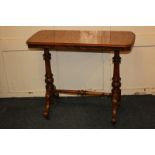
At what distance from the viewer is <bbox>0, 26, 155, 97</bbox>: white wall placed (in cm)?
298

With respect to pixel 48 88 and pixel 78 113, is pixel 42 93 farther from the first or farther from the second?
pixel 78 113

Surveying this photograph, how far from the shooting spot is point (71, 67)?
311cm

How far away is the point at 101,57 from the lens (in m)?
3.04

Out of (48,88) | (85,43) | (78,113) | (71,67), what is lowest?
(78,113)

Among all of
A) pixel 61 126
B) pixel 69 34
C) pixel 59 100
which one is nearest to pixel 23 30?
pixel 69 34

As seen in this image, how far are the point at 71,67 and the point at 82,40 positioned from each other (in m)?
0.70

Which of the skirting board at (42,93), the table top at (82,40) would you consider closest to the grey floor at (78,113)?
the skirting board at (42,93)

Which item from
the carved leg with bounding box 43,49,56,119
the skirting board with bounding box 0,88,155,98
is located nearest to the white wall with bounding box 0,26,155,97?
the skirting board with bounding box 0,88,155,98

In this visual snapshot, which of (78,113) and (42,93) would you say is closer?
(78,113)

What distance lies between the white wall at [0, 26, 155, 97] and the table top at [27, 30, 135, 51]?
30 centimetres

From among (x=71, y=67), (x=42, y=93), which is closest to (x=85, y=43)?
(x=71, y=67)

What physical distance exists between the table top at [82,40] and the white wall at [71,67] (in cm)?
30

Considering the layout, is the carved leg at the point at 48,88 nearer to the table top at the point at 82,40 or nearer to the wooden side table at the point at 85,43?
the wooden side table at the point at 85,43

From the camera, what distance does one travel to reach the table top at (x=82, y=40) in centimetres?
235
